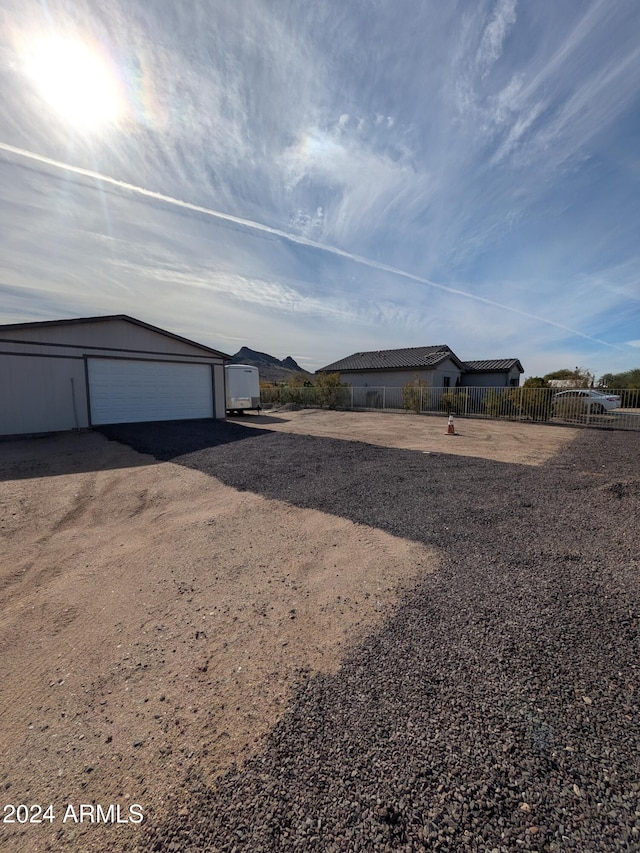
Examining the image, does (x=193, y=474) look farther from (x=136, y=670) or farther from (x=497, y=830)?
(x=497, y=830)

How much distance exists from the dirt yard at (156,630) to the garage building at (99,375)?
7004 millimetres

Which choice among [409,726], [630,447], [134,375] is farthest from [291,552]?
[134,375]

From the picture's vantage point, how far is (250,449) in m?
8.70

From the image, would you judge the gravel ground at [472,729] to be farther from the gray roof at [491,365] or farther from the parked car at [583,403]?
the gray roof at [491,365]

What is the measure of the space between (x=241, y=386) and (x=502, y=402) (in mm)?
12472

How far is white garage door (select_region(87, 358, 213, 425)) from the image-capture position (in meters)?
12.1

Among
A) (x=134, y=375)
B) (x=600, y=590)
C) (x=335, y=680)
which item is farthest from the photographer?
(x=134, y=375)

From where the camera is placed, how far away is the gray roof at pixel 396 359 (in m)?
24.7

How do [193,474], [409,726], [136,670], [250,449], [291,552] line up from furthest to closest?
1. [250,449]
2. [193,474]
3. [291,552]
4. [136,670]
5. [409,726]

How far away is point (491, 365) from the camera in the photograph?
27.5 metres

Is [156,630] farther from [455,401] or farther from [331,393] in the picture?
[331,393]

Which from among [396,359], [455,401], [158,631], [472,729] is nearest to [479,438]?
[455,401]

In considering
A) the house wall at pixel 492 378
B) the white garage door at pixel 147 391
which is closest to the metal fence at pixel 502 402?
the house wall at pixel 492 378

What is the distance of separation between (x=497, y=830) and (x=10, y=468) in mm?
8668
